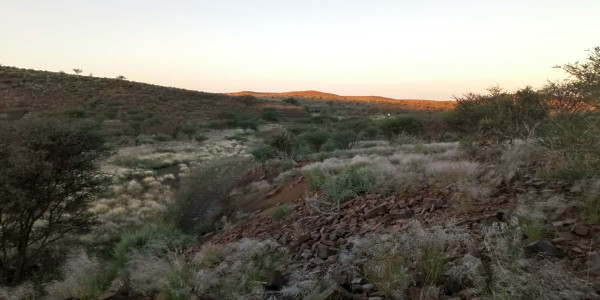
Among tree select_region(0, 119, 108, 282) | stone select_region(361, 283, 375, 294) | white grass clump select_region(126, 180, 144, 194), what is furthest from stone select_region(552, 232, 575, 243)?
white grass clump select_region(126, 180, 144, 194)

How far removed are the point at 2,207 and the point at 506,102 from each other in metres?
12.5

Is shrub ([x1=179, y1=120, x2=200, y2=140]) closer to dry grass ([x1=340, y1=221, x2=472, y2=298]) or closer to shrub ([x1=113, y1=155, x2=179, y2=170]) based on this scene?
shrub ([x1=113, y1=155, x2=179, y2=170])

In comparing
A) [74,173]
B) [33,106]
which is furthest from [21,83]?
[74,173]

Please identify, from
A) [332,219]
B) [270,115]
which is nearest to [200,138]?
[270,115]

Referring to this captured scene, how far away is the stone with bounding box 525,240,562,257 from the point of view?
3.79m

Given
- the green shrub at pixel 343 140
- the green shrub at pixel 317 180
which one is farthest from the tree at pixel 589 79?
the green shrub at pixel 343 140

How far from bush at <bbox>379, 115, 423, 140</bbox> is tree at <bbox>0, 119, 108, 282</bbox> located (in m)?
17.6

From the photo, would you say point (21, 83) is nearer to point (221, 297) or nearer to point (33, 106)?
point (33, 106)

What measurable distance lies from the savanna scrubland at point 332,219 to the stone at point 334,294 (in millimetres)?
13

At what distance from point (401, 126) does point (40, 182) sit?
19475 millimetres

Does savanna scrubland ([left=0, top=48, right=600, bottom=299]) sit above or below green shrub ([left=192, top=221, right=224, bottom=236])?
above

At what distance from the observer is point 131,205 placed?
13.4 meters

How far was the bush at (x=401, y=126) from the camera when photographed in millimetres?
23625

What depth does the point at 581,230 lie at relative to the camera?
13.6 ft
